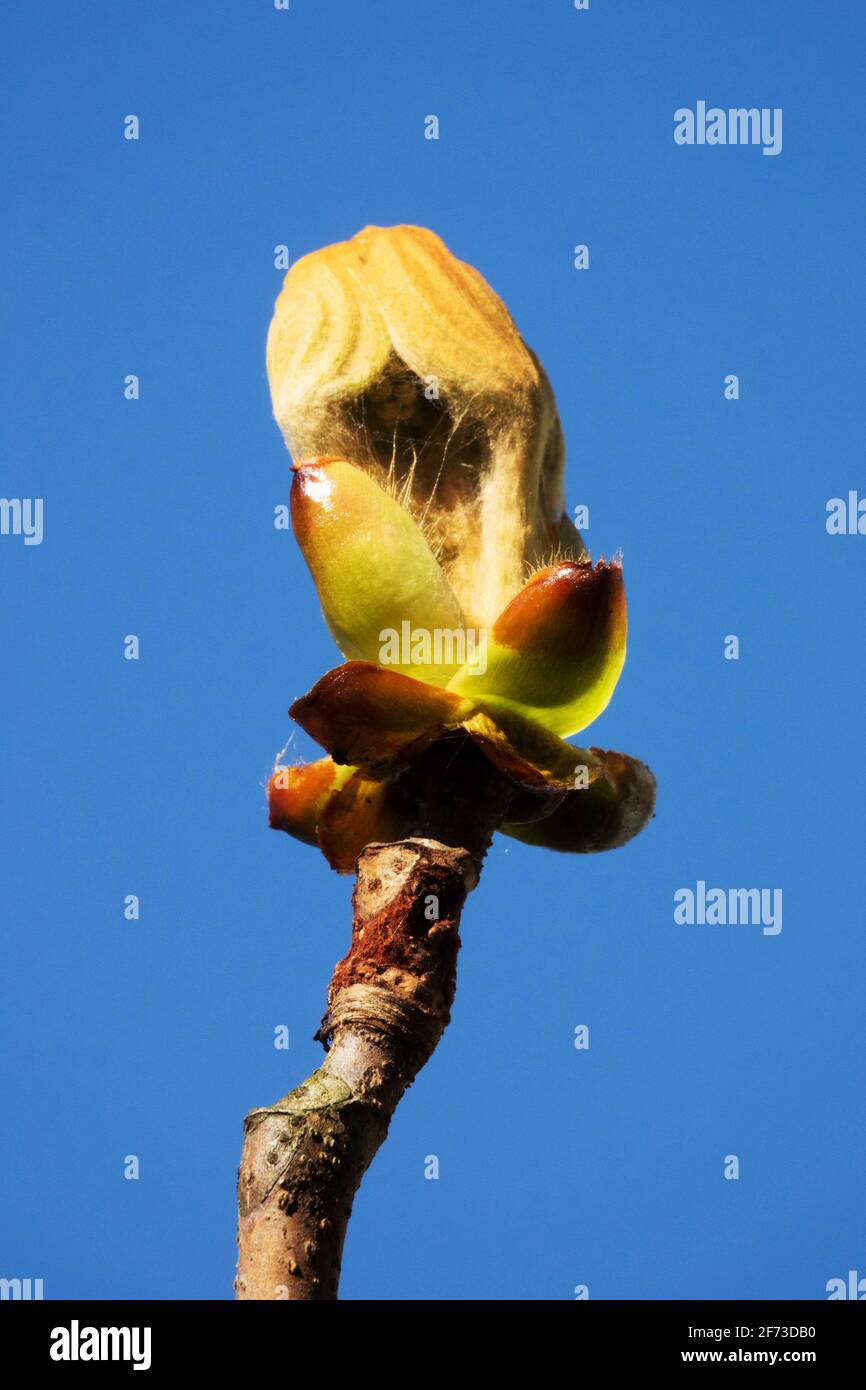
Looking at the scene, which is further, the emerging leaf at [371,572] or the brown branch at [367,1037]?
the emerging leaf at [371,572]

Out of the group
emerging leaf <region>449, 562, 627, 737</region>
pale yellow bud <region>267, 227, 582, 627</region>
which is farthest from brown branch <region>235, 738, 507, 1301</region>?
pale yellow bud <region>267, 227, 582, 627</region>

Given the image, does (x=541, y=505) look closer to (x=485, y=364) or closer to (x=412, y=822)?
(x=485, y=364)

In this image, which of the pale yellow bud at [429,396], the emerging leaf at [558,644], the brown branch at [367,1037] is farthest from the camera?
the pale yellow bud at [429,396]

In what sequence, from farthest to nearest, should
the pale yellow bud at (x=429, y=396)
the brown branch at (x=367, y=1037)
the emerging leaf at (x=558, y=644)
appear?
A: the pale yellow bud at (x=429, y=396) < the emerging leaf at (x=558, y=644) < the brown branch at (x=367, y=1037)

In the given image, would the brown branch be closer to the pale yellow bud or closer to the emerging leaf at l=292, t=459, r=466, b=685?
the emerging leaf at l=292, t=459, r=466, b=685

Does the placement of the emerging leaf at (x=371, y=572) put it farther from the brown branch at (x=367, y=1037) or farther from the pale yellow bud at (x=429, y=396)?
the pale yellow bud at (x=429, y=396)

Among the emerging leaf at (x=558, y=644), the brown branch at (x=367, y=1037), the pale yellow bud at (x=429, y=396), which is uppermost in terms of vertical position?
A: the pale yellow bud at (x=429, y=396)

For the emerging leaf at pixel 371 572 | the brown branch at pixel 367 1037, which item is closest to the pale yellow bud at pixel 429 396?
the emerging leaf at pixel 371 572

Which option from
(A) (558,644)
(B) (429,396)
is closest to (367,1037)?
(A) (558,644)
